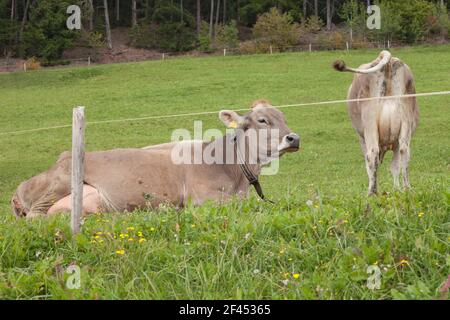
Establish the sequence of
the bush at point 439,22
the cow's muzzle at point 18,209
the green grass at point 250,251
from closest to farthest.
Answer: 1. the green grass at point 250,251
2. the cow's muzzle at point 18,209
3. the bush at point 439,22

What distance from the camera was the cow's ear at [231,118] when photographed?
368 inches

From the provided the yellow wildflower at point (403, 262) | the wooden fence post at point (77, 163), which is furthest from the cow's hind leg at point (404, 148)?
the wooden fence post at point (77, 163)

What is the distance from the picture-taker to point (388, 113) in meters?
9.49

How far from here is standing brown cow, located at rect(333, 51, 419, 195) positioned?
945cm

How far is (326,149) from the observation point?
72.4ft

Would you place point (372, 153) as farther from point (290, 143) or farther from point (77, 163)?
point (77, 163)

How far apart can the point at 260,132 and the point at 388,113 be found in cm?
169

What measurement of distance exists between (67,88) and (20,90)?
281cm

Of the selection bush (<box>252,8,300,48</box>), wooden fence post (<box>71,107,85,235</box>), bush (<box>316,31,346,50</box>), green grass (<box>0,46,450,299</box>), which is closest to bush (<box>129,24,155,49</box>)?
bush (<box>252,8,300,48</box>)

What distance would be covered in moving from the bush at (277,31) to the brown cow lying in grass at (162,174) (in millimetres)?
45507

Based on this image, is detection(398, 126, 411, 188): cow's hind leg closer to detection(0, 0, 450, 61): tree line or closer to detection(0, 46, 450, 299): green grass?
detection(0, 46, 450, 299): green grass

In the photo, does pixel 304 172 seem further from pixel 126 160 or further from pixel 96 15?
pixel 96 15

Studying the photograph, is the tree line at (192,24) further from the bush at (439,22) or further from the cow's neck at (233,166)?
the cow's neck at (233,166)
